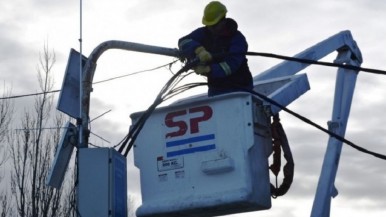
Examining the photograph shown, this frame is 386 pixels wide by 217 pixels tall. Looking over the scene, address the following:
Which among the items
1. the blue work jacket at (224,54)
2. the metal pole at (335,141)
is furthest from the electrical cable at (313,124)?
the metal pole at (335,141)

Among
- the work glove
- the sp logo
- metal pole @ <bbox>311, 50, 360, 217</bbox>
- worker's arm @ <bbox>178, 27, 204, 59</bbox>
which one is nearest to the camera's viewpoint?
the sp logo

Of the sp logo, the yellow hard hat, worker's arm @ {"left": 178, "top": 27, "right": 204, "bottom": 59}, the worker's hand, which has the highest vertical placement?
the yellow hard hat

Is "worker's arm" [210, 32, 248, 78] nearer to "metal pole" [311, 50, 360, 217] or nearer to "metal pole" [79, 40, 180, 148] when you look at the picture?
"metal pole" [79, 40, 180, 148]

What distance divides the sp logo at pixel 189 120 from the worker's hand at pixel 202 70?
1.10 ft

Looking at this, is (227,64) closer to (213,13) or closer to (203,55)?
(203,55)

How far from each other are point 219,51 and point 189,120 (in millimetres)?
631

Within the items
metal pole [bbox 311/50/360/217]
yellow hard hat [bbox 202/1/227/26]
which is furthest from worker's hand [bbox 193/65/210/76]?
metal pole [bbox 311/50/360/217]

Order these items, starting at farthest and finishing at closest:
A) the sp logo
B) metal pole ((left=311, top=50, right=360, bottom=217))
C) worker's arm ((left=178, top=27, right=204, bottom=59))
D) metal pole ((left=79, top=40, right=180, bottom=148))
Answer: metal pole ((left=311, top=50, right=360, bottom=217)), worker's arm ((left=178, top=27, right=204, bottom=59)), the sp logo, metal pole ((left=79, top=40, right=180, bottom=148))

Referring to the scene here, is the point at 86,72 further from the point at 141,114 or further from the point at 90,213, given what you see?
the point at 90,213

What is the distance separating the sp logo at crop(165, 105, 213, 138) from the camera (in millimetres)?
5723

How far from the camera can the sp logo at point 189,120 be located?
5.72 meters

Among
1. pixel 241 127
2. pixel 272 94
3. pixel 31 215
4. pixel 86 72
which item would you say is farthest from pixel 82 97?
pixel 31 215

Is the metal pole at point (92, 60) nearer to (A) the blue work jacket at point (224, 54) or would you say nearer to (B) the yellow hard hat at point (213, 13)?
(A) the blue work jacket at point (224, 54)

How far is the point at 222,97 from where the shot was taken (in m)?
5.68
